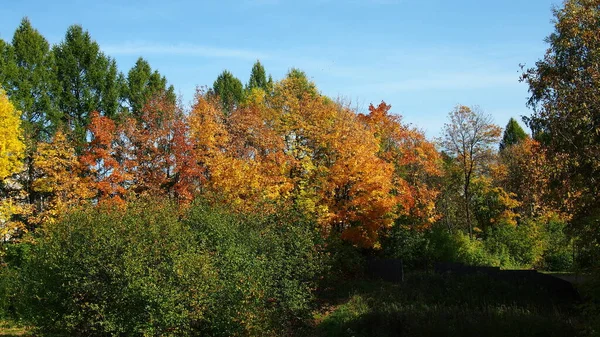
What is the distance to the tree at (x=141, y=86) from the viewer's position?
38.7 m

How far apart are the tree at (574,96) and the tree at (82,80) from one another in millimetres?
29215

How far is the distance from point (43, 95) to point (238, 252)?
22992 millimetres

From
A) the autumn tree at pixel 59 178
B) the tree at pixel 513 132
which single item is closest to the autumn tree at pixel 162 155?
the autumn tree at pixel 59 178

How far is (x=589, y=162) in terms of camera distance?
1252 cm

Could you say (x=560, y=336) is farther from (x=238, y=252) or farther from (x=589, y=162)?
(x=238, y=252)

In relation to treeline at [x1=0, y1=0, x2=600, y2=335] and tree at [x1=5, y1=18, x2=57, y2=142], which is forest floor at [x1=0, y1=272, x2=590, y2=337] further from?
tree at [x1=5, y1=18, x2=57, y2=142]

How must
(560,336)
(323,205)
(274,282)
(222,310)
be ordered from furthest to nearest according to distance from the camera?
(323,205)
(274,282)
(222,310)
(560,336)

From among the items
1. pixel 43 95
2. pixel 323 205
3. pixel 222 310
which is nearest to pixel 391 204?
pixel 323 205

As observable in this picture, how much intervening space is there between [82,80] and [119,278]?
82.0 feet

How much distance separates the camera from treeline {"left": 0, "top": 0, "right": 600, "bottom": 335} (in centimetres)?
1452

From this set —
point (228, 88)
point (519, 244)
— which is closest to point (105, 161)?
point (228, 88)

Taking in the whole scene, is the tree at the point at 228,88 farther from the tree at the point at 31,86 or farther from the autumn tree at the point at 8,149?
the autumn tree at the point at 8,149

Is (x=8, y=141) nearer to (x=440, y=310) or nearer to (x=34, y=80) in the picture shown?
(x=34, y=80)

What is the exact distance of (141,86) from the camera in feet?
129
